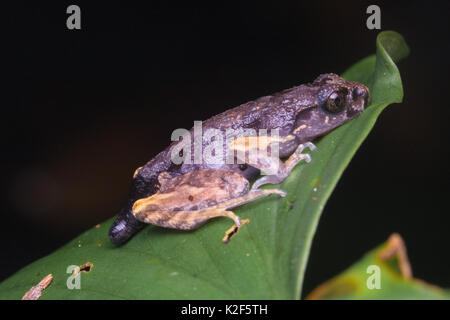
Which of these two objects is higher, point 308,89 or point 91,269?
point 308,89

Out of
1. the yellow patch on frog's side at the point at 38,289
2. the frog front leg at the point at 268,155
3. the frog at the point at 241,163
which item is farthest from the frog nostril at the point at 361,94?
the yellow patch on frog's side at the point at 38,289

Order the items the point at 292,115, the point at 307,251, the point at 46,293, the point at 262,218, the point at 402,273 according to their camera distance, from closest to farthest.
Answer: the point at 402,273 < the point at 307,251 < the point at 262,218 < the point at 46,293 < the point at 292,115

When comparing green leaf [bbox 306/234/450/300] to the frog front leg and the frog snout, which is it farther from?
the frog snout

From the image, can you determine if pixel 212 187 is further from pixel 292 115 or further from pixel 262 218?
pixel 292 115

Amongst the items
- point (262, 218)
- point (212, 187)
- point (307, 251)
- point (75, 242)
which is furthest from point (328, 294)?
point (75, 242)

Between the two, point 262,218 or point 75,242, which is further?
point 75,242

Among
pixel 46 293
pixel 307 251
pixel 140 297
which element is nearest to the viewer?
pixel 307 251
